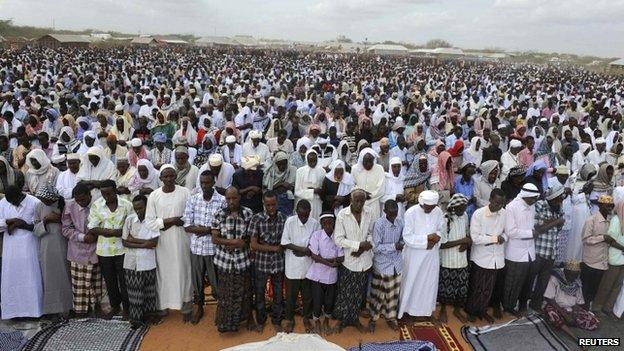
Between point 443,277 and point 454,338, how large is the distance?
0.60 m

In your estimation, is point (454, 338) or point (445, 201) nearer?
point (454, 338)

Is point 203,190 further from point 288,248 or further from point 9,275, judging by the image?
point 9,275

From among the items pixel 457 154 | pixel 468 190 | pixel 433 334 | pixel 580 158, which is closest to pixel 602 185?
pixel 468 190

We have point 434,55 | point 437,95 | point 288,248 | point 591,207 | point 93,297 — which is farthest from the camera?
point 434,55

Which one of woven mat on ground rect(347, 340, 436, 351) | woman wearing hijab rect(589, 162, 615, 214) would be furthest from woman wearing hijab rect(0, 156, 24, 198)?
woman wearing hijab rect(589, 162, 615, 214)

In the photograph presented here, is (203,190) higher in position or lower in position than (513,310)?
higher

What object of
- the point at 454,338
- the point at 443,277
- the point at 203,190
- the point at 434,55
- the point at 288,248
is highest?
the point at 434,55

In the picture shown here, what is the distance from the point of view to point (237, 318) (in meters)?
4.37

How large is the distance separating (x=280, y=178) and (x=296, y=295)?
166cm

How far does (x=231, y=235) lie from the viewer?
4.14 m

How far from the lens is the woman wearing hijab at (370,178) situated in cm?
538

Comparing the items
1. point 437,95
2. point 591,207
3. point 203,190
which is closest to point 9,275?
point 203,190

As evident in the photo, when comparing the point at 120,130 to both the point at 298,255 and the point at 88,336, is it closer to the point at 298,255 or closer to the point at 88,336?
the point at 88,336

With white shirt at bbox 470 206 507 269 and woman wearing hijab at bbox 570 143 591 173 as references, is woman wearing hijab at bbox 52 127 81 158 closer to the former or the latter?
white shirt at bbox 470 206 507 269
